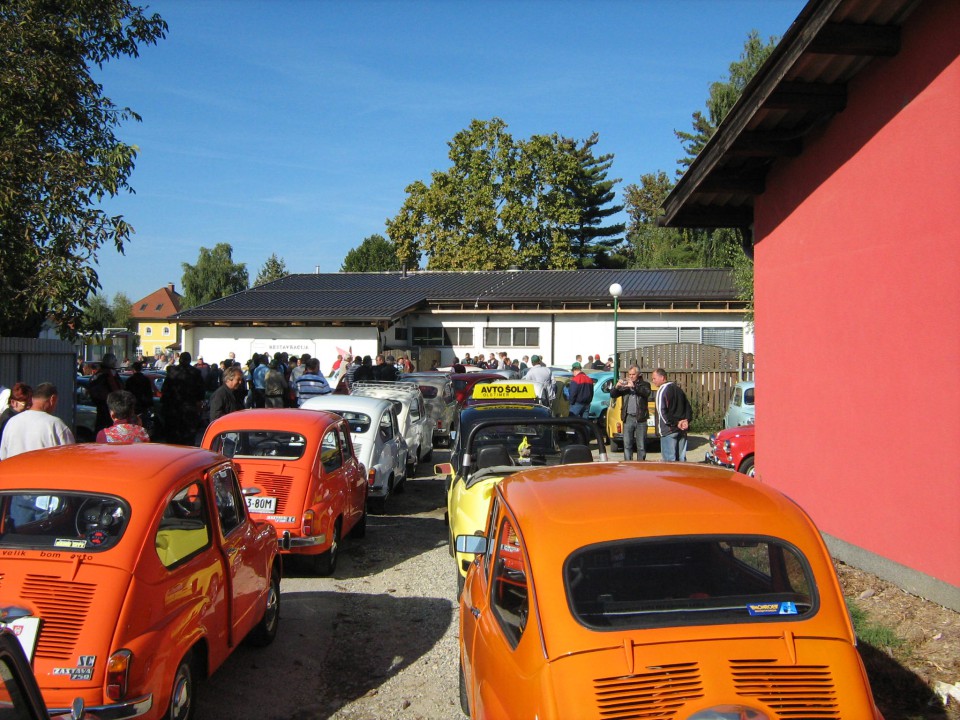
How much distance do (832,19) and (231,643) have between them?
681cm

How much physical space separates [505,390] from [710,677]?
12.1m

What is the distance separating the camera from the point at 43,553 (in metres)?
4.49

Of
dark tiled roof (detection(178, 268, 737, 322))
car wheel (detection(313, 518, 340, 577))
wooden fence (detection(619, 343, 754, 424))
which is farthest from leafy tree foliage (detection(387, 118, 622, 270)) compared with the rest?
car wheel (detection(313, 518, 340, 577))

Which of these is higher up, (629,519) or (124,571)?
(629,519)

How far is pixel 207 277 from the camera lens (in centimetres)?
8388

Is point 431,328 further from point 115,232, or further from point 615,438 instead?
point 115,232

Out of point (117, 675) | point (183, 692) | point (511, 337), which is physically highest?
point (511, 337)

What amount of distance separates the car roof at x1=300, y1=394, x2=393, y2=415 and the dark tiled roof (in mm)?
20746

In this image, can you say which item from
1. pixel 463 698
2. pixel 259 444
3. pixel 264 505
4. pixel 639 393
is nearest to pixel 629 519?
pixel 463 698

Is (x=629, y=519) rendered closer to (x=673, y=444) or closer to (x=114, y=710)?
(x=114, y=710)

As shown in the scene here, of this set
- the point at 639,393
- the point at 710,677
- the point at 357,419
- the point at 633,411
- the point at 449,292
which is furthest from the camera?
the point at 449,292

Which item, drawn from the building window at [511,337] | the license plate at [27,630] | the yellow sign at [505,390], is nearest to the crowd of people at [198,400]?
the yellow sign at [505,390]

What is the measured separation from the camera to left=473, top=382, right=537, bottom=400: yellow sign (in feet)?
48.9

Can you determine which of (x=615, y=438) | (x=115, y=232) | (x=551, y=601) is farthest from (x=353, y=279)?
(x=551, y=601)
